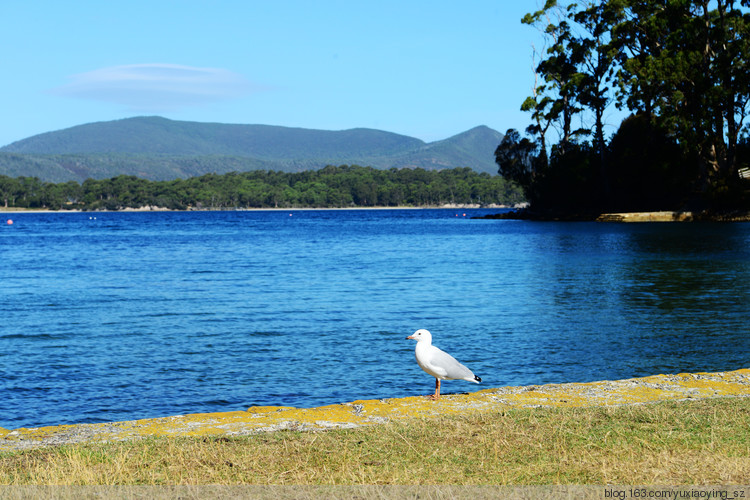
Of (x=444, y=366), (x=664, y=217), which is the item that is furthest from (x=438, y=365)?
(x=664, y=217)

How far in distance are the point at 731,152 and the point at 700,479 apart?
224 ft

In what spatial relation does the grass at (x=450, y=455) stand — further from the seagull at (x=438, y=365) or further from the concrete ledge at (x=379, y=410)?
the seagull at (x=438, y=365)

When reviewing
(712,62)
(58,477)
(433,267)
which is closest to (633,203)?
(712,62)

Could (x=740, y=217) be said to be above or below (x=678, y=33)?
below

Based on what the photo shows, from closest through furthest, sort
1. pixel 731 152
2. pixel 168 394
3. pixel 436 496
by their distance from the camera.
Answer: pixel 436 496 → pixel 168 394 → pixel 731 152

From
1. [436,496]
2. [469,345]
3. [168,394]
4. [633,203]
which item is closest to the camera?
[436,496]

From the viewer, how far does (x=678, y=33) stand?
63031 mm

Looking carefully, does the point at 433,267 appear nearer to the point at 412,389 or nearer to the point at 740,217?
the point at 412,389

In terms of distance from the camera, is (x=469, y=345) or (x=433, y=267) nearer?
(x=469, y=345)

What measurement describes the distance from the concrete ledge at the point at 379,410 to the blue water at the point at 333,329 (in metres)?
2.25

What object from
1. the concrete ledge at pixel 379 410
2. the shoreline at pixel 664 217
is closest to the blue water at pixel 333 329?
the concrete ledge at pixel 379 410

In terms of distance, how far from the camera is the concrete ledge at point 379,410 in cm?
786

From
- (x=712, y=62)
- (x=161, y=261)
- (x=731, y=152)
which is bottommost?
(x=161, y=261)

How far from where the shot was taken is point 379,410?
864 cm
